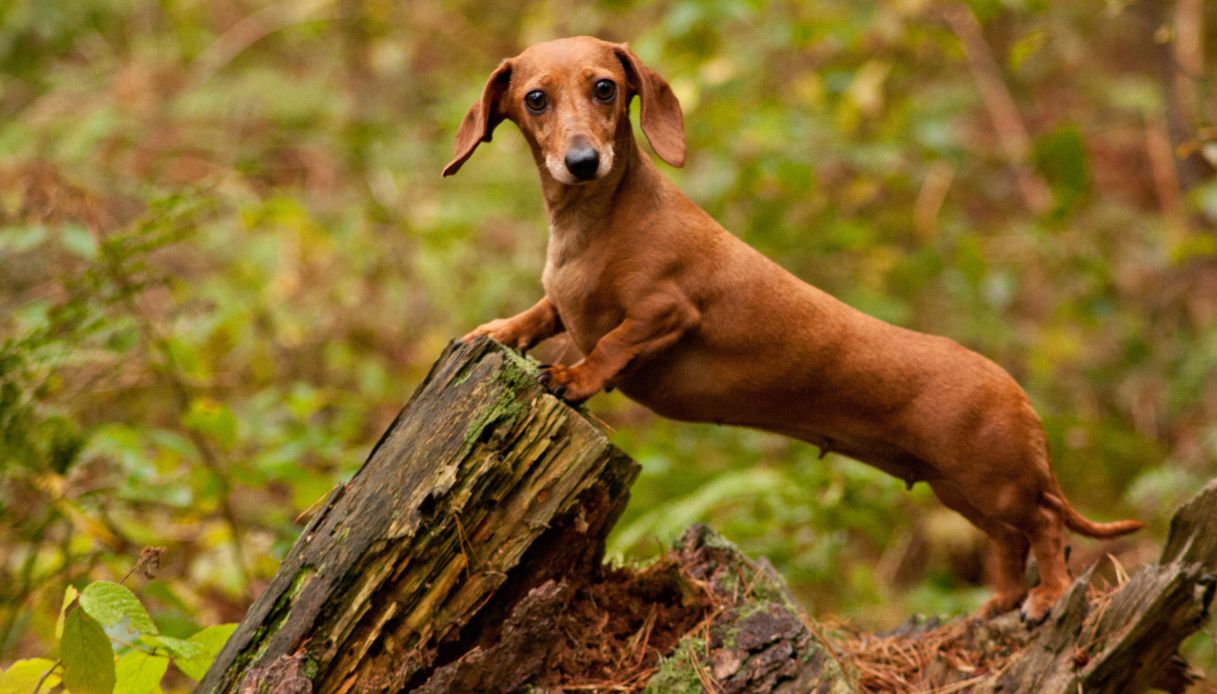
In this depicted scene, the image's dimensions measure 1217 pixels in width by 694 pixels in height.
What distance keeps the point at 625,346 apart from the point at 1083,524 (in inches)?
73.6

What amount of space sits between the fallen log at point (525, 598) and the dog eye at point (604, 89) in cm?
85

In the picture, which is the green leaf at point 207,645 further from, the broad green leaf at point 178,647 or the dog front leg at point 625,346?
the dog front leg at point 625,346

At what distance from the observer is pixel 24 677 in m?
2.74

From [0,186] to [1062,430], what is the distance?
6.81 metres

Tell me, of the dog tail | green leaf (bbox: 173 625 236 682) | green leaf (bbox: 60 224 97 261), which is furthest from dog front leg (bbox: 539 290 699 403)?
green leaf (bbox: 60 224 97 261)

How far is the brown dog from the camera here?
10.9 feet

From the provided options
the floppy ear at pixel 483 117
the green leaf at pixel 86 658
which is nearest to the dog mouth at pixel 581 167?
the floppy ear at pixel 483 117

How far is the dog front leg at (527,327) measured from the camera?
3.50 m

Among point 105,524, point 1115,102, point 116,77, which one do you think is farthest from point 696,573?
point 116,77

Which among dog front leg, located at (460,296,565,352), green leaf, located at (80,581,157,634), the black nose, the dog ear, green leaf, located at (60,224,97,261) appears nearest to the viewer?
green leaf, located at (80,581,157,634)

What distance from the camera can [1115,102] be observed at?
826 centimetres

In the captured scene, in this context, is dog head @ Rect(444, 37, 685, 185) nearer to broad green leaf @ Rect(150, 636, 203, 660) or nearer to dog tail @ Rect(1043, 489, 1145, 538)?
broad green leaf @ Rect(150, 636, 203, 660)

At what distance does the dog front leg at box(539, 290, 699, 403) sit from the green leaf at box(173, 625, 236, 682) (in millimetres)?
1159

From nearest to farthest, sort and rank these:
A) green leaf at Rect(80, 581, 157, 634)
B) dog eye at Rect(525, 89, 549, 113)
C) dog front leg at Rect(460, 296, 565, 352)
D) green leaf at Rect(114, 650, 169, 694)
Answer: green leaf at Rect(80, 581, 157, 634) → green leaf at Rect(114, 650, 169, 694) → dog eye at Rect(525, 89, 549, 113) → dog front leg at Rect(460, 296, 565, 352)
